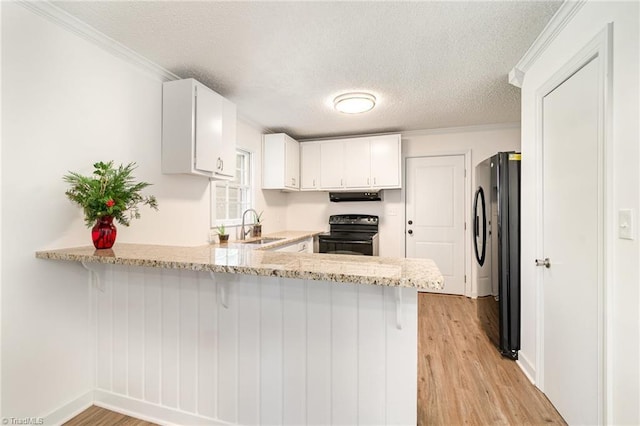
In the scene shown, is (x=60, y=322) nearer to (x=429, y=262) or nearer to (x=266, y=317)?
(x=266, y=317)

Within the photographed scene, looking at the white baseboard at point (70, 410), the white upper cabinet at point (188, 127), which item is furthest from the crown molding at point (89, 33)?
the white baseboard at point (70, 410)

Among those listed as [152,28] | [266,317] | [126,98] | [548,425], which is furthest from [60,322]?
[548,425]

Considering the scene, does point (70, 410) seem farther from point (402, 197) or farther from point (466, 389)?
point (402, 197)

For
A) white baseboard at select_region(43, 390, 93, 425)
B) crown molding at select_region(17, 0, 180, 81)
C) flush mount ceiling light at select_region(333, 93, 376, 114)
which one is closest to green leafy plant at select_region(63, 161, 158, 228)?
crown molding at select_region(17, 0, 180, 81)

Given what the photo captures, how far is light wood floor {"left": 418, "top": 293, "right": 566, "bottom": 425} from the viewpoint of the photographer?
5.67 feet

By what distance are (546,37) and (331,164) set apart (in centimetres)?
278

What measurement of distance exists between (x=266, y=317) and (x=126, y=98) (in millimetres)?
1879

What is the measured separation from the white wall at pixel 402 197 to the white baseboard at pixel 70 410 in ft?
11.0

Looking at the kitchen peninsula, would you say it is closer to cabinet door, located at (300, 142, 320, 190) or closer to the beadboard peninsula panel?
the beadboard peninsula panel

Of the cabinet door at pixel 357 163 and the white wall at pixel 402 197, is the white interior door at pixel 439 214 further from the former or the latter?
the cabinet door at pixel 357 163

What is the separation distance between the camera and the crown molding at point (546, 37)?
1557 millimetres

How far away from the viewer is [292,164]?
418 cm

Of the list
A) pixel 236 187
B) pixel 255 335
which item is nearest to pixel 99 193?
pixel 255 335

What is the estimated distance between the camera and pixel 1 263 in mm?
1432
